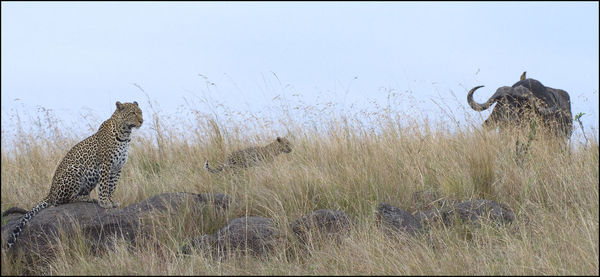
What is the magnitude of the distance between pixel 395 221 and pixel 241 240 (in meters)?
1.48

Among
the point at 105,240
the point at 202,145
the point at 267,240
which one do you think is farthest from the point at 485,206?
the point at 202,145

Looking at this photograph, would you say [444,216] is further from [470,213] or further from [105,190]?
[105,190]

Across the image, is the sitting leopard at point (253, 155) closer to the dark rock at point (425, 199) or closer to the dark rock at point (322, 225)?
the dark rock at point (425, 199)

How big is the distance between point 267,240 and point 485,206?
2.25 m

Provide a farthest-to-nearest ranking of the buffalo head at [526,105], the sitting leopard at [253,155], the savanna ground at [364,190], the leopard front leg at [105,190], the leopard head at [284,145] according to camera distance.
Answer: the buffalo head at [526,105], the leopard head at [284,145], the sitting leopard at [253,155], the leopard front leg at [105,190], the savanna ground at [364,190]

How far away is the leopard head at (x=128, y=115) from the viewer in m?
6.77

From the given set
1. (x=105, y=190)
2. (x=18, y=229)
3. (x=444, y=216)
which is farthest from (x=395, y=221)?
(x=18, y=229)

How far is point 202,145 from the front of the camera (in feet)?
35.4

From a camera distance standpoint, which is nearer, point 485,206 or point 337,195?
point 485,206

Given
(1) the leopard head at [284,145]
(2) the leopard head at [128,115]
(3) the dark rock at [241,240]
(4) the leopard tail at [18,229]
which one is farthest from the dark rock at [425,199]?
(4) the leopard tail at [18,229]

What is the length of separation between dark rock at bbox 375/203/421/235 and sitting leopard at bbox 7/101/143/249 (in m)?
2.68

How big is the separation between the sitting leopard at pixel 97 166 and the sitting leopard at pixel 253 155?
197 cm

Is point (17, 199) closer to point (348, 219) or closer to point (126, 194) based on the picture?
point (126, 194)

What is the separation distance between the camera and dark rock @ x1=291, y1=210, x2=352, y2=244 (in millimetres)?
5973
